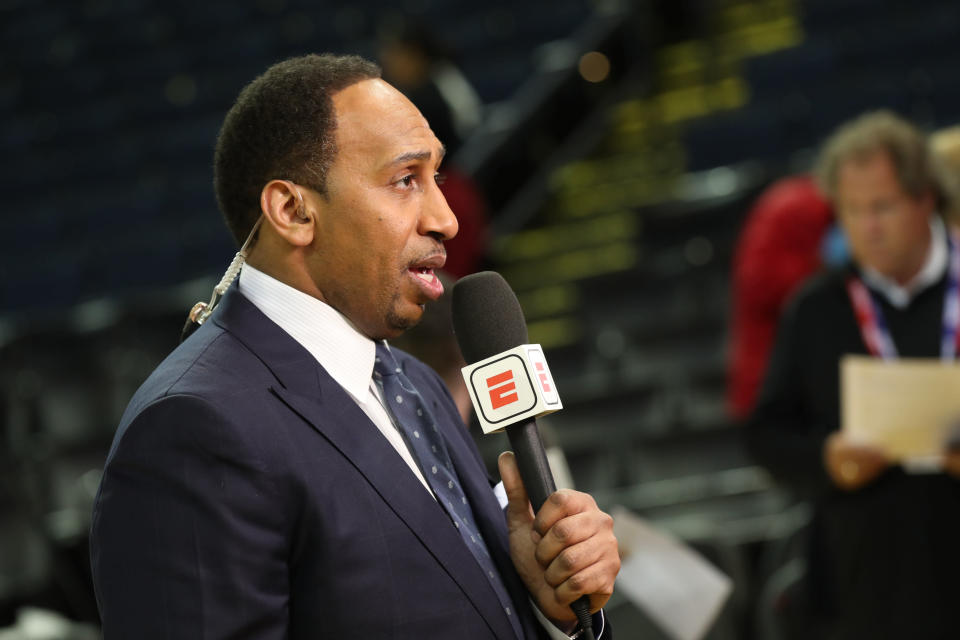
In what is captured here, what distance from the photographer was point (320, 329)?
5.02 feet

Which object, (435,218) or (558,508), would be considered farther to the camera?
(435,218)

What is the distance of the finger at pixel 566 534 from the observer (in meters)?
1.42

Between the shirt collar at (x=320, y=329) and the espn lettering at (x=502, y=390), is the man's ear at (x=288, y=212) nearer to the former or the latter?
the shirt collar at (x=320, y=329)

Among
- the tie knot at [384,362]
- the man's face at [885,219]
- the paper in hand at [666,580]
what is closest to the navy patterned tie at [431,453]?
the tie knot at [384,362]

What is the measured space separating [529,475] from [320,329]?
13.0 inches

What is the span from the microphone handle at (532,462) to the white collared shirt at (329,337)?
5.3 inches

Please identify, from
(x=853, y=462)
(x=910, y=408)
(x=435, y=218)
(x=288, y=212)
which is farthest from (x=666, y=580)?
(x=288, y=212)

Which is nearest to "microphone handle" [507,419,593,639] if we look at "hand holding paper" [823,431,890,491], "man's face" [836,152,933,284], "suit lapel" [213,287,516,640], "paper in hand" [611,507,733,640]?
"suit lapel" [213,287,516,640]

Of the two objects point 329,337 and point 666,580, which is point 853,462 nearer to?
point 666,580

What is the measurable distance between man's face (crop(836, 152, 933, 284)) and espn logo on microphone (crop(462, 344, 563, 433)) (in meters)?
1.61

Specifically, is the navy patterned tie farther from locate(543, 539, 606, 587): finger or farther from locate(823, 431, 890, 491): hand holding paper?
locate(823, 431, 890, 491): hand holding paper

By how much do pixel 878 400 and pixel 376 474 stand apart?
164cm

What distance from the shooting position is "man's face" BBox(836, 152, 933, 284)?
2875 mm

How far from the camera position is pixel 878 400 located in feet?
8.80
